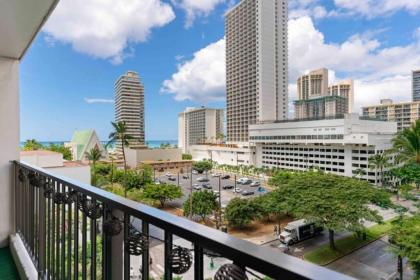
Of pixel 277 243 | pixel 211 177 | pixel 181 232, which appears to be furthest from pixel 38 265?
pixel 211 177

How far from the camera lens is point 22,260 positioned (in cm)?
181

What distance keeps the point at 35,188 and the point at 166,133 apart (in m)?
90.1

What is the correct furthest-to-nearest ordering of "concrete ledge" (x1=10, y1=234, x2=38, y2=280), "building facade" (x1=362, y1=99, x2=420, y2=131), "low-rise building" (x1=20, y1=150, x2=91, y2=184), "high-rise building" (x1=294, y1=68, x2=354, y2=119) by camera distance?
1. "high-rise building" (x1=294, y1=68, x2=354, y2=119)
2. "building facade" (x1=362, y1=99, x2=420, y2=131)
3. "low-rise building" (x1=20, y1=150, x2=91, y2=184)
4. "concrete ledge" (x1=10, y1=234, x2=38, y2=280)

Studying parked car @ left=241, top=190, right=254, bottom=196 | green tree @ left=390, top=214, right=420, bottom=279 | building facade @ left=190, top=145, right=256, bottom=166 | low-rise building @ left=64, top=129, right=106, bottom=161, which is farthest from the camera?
building facade @ left=190, top=145, right=256, bottom=166

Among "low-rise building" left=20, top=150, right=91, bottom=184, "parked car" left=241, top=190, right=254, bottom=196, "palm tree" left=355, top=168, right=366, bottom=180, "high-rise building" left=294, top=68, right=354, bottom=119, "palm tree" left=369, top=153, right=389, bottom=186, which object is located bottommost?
"parked car" left=241, top=190, right=254, bottom=196

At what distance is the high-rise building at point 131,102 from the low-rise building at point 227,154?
32.1ft

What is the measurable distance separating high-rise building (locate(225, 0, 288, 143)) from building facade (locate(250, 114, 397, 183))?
6261mm

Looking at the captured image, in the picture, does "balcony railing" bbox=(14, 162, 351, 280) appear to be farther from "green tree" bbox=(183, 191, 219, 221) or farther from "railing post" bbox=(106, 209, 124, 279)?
"green tree" bbox=(183, 191, 219, 221)

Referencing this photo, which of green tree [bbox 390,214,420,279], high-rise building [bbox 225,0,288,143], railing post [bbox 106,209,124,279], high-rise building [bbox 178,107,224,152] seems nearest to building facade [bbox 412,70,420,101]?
high-rise building [bbox 225,0,288,143]

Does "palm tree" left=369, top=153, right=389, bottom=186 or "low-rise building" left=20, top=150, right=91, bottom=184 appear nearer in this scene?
"low-rise building" left=20, top=150, right=91, bottom=184

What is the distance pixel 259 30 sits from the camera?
3534 cm

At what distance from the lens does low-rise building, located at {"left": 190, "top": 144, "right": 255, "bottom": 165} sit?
31.6 meters

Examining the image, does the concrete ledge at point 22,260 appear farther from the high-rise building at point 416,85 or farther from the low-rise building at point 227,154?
the high-rise building at point 416,85

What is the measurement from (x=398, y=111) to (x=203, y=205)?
35.5 metres
